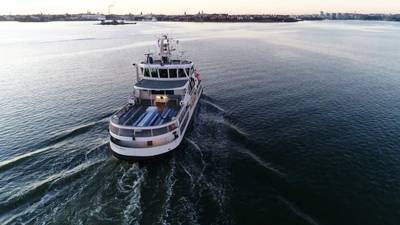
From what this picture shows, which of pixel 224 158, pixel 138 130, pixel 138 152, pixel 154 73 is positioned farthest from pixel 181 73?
pixel 138 152

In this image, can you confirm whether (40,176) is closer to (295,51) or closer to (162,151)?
(162,151)

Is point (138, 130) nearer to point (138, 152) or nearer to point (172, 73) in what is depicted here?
point (138, 152)

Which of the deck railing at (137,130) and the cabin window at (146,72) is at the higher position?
the cabin window at (146,72)

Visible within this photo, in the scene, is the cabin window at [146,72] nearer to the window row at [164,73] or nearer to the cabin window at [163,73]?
the window row at [164,73]

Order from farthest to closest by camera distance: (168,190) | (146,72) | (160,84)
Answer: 1. (146,72)
2. (160,84)
3. (168,190)

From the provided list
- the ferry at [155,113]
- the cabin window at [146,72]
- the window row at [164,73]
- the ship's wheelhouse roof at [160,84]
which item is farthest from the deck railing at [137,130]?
the cabin window at [146,72]

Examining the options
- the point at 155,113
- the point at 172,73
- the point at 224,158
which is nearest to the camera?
the point at 224,158

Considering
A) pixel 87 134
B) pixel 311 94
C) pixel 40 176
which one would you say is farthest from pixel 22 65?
pixel 311 94

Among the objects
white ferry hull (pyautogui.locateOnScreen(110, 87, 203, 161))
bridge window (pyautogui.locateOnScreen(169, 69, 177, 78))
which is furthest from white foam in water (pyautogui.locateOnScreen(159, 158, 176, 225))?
bridge window (pyautogui.locateOnScreen(169, 69, 177, 78))
